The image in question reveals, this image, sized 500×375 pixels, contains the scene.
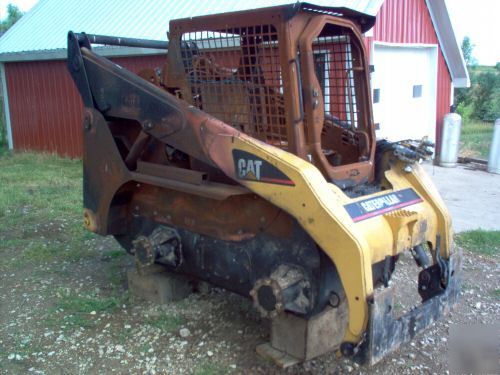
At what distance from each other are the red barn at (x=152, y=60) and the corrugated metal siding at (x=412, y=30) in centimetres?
2

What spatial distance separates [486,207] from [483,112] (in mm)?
13970

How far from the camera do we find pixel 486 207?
26.3ft

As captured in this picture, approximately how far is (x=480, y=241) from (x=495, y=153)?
16.6ft

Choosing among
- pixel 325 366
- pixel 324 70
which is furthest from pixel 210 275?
pixel 324 70

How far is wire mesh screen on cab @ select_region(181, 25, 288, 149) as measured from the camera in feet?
11.7

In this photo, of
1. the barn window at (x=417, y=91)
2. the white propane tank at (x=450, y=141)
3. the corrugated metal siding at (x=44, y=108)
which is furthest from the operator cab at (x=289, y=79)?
the corrugated metal siding at (x=44, y=108)

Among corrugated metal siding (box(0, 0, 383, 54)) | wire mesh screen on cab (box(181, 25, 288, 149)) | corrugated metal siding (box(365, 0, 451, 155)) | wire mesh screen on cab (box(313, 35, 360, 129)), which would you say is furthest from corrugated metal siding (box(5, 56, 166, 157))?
wire mesh screen on cab (box(313, 35, 360, 129))

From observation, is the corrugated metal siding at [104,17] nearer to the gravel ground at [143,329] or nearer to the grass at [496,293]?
the grass at [496,293]

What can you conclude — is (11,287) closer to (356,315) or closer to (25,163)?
(356,315)


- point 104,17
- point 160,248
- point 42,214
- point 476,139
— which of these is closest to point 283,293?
point 160,248

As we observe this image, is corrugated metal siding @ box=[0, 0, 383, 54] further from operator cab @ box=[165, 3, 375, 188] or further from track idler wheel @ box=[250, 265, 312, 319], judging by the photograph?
track idler wheel @ box=[250, 265, 312, 319]

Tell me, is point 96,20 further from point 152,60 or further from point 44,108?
point 152,60

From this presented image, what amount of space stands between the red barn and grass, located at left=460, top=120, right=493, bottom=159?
1412 mm

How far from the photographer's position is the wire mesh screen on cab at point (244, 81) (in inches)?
141
